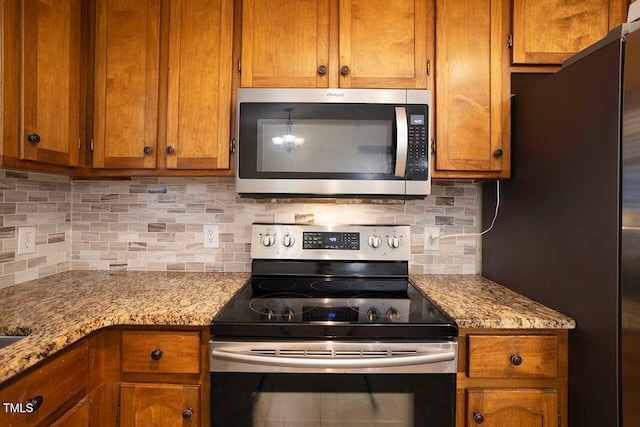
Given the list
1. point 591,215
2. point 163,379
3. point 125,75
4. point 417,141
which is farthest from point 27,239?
point 591,215

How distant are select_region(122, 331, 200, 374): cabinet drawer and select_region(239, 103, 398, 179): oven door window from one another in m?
0.65

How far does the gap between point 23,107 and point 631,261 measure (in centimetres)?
192

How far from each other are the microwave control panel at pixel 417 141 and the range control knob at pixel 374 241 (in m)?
0.35

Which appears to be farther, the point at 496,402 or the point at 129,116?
the point at 129,116

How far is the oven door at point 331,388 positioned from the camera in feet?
3.42

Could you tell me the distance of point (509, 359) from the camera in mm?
1083

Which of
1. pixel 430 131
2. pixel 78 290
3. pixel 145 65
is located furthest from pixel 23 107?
pixel 430 131

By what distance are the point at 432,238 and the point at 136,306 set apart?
1376 millimetres

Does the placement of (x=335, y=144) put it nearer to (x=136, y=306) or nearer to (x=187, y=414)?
(x=136, y=306)

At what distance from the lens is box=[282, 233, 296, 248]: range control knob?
1.56 metres

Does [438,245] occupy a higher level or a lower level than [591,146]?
lower

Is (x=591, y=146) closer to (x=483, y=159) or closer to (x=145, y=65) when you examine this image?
(x=483, y=159)

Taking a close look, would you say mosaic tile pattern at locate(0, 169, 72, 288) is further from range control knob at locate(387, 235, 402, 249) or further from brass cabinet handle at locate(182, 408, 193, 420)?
range control knob at locate(387, 235, 402, 249)

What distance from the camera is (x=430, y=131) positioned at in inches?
53.4
